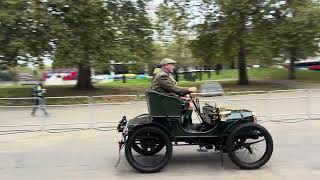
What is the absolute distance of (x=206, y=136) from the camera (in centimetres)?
846

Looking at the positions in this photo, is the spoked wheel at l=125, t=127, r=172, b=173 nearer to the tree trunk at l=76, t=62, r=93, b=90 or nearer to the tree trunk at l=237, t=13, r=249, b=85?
the tree trunk at l=237, t=13, r=249, b=85

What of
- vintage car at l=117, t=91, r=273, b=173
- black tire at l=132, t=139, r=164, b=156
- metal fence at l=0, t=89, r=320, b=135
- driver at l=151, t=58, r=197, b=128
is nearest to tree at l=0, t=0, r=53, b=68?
metal fence at l=0, t=89, r=320, b=135

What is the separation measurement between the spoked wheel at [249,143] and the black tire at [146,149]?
123 centimetres

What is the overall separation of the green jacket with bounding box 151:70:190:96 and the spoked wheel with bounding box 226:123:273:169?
1123mm

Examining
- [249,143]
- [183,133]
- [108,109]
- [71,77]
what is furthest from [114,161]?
[71,77]

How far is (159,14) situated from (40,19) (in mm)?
11160

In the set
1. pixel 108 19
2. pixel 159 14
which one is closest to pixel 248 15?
pixel 159 14

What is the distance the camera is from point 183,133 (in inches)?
333

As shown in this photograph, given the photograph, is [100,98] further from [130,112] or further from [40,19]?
[40,19]

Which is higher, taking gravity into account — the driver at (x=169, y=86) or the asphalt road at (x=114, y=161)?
the driver at (x=169, y=86)

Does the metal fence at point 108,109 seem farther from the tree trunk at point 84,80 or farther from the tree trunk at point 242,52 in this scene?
the tree trunk at point 84,80

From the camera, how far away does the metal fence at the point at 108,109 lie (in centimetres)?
1404

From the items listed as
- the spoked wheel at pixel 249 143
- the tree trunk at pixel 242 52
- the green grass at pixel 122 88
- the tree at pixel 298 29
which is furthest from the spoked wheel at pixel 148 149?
the tree trunk at pixel 242 52

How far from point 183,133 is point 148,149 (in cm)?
77
